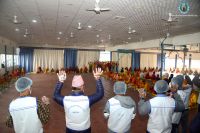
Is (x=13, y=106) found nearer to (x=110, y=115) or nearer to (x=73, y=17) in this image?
(x=110, y=115)

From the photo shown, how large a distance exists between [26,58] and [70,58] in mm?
5082

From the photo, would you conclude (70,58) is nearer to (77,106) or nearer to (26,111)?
(77,106)

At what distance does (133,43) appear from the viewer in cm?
1786

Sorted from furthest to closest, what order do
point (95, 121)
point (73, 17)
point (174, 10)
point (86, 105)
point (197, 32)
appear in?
point (197, 32)
point (73, 17)
point (174, 10)
point (95, 121)
point (86, 105)

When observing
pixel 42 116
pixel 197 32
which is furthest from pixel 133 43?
pixel 42 116

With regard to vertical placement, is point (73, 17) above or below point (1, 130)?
above

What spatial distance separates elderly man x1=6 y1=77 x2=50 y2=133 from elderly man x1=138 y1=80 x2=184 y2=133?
140 cm

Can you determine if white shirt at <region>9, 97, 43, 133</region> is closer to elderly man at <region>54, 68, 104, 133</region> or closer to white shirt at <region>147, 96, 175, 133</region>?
elderly man at <region>54, 68, 104, 133</region>

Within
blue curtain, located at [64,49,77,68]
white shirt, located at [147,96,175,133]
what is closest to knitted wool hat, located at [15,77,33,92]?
white shirt, located at [147,96,175,133]

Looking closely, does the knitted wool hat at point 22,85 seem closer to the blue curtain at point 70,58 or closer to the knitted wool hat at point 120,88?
the knitted wool hat at point 120,88

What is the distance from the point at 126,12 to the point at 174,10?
152 centimetres

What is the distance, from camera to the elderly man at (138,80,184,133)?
282 cm

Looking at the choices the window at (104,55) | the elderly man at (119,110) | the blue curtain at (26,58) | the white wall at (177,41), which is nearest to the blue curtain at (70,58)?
the window at (104,55)

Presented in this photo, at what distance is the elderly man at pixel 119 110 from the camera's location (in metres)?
2.81
